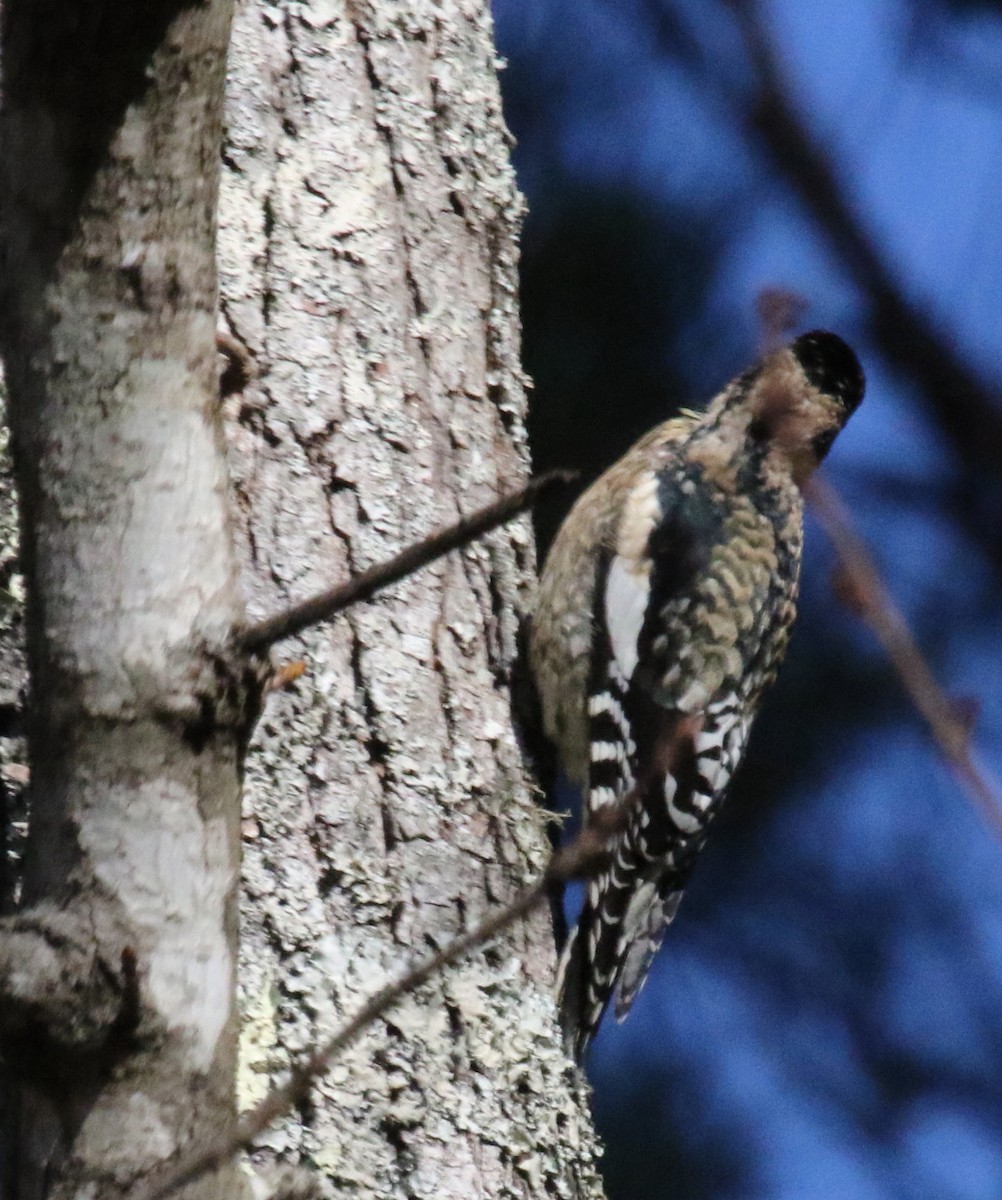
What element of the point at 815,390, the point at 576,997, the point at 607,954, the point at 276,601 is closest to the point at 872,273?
the point at 276,601

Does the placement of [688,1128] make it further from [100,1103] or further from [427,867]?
[100,1103]

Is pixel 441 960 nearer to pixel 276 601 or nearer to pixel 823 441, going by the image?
pixel 276 601

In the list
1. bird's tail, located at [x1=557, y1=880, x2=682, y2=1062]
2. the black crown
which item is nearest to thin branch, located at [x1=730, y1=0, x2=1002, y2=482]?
bird's tail, located at [x1=557, y1=880, x2=682, y2=1062]

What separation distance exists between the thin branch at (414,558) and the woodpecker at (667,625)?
1.46m

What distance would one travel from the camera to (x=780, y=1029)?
16.5 feet

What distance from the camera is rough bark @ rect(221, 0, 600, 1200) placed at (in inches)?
85.9

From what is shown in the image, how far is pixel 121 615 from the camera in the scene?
134 centimetres

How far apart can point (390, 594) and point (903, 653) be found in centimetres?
148

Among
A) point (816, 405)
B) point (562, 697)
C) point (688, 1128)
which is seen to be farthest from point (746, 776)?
point (562, 697)

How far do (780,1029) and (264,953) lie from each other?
319 centimetres

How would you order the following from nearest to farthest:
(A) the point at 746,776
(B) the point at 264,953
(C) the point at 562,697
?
(B) the point at 264,953 < (C) the point at 562,697 < (A) the point at 746,776

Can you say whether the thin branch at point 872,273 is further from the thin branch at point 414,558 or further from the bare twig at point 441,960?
the bare twig at point 441,960

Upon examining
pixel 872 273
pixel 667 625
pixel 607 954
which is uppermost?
pixel 872 273

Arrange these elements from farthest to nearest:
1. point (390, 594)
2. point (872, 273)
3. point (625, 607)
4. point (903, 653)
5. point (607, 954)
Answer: point (625, 607) → point (607, 954) → point (390, 594) → point (872, 273) → point (903, 653)
